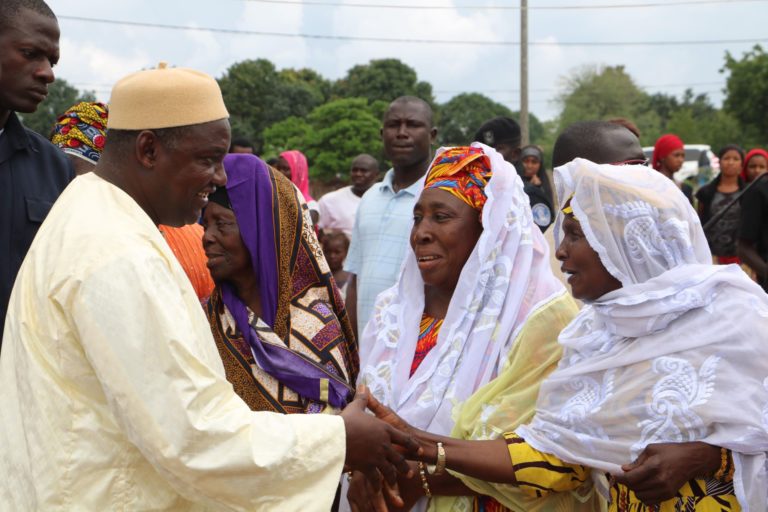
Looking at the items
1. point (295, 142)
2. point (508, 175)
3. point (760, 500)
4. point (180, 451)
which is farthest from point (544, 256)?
point (295, 142)

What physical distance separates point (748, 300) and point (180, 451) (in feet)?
5.83

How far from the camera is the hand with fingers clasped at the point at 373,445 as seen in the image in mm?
2660

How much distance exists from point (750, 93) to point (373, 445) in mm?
43432

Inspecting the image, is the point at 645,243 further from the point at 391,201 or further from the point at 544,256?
the point at 391,201

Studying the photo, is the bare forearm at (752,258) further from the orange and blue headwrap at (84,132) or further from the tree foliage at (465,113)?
the tree foliage at (465,113)

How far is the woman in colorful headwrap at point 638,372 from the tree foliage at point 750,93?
1651 inches

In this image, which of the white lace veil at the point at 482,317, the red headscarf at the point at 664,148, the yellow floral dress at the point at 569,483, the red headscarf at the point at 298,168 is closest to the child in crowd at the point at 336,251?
the red headscarf at the point at 298,168

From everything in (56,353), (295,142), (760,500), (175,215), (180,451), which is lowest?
(295,142)

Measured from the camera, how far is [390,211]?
18.4ft

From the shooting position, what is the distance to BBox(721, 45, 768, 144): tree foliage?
40750 millimetres

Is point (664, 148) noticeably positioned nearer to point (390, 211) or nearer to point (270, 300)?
point (390, 211)

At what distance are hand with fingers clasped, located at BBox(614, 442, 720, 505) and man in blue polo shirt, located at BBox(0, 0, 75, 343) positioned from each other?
246cm

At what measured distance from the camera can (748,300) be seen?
2666 millimetres

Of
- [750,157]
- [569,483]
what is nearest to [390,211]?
[569,483]
